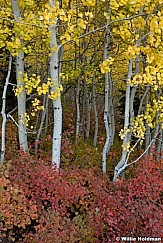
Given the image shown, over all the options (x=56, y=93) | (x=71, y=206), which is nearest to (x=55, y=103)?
(x=56, y=93)

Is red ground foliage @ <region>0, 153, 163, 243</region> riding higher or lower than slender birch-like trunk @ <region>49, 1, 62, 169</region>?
lower

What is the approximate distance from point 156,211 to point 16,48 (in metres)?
4.09

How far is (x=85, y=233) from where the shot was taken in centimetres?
449

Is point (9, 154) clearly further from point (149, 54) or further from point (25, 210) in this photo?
point (149, 54)

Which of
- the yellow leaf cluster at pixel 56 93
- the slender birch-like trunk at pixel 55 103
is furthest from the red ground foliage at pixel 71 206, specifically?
the yellow leaf cluster at pixel 56 93

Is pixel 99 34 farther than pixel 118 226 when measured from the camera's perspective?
Yes

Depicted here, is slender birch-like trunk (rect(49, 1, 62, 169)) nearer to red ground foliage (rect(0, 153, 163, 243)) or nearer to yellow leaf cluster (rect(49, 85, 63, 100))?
yellow leaf cluster (rect(49, 85, 63, 100))

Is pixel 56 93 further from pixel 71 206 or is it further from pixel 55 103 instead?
pixel 71 206

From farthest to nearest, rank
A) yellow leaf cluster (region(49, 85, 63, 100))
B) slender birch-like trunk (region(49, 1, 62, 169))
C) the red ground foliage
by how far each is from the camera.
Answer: slender birch-like trunk (region(49, 1, 62, 169))
yellow leaf cluster (region(49, 85, 63, 100))
the red ground foliage

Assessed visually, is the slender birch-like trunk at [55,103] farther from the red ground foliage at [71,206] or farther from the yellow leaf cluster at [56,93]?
the red ground foliage at [71,206]

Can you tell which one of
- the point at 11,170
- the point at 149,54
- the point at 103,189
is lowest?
the point at 103,189

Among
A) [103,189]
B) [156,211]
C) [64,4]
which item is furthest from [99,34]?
[156,211]

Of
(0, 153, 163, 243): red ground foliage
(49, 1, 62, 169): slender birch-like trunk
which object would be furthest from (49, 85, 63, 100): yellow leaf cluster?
(0, 153, 163, 243): red ground foliage

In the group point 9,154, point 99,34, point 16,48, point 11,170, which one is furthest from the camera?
point 99,34
